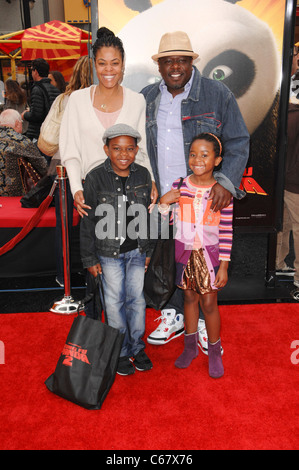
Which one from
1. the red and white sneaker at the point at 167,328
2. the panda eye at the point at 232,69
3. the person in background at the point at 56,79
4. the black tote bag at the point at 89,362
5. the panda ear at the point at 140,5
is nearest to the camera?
the black tote bag at the point at 89,362

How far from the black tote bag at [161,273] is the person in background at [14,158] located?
2.65 meters

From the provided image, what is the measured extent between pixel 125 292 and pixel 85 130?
951 mm

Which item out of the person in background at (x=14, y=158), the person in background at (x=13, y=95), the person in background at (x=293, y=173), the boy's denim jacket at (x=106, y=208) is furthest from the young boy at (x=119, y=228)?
the person in background at (x=13, y=95)

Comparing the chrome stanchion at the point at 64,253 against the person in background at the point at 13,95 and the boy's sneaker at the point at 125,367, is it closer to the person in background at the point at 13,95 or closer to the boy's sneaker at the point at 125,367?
the boy's sneaker at the point at 125,367

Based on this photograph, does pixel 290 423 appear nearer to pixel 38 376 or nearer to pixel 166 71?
pixel 38 376

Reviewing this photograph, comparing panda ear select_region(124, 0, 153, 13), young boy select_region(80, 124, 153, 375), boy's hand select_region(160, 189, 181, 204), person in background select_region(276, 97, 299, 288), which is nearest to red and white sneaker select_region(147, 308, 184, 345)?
young boy select_region(80, 124, 153, 375)

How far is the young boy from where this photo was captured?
224 cm

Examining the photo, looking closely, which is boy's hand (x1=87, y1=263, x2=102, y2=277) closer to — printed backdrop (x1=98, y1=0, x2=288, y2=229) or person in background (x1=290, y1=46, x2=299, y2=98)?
printed backdrop (x1=98, y1=0, x2=288, y2=229)

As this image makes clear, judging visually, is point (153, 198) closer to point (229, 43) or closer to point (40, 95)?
point (229, 43)

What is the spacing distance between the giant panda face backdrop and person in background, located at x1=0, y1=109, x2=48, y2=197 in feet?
5.73

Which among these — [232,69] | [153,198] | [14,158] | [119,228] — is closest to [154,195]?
[153,198]

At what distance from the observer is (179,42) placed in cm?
226

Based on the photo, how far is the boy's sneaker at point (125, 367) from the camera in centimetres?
244
